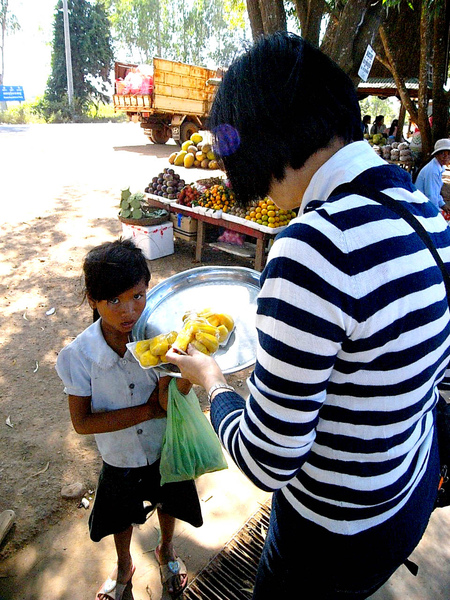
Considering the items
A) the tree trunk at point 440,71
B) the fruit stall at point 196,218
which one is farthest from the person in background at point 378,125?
the fruit stall at point 196,218

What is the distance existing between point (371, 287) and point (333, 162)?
0.33 metres

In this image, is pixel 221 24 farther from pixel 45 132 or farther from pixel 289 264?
pixel 289 264

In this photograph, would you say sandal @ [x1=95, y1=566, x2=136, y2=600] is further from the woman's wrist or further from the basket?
the basket

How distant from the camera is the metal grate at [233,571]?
7.08ft

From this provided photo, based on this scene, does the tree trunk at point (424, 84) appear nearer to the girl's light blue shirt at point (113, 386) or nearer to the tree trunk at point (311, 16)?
the tree trunk at point (311, 16)

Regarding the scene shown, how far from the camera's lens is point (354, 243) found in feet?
2.60

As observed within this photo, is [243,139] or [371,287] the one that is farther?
[243,139]

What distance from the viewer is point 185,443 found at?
1.78m

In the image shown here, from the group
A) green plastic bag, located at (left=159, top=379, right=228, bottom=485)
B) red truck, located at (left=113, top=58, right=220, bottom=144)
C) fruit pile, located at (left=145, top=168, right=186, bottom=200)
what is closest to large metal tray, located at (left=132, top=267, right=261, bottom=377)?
green plastic bag, located at (left=159, top=379, right=228, bottom=485)

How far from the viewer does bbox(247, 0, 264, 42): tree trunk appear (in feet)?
17.2

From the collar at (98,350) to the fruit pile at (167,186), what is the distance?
207 inches

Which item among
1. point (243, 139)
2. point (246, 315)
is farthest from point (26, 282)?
point (243, 139)

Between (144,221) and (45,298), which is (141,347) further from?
(144,221)

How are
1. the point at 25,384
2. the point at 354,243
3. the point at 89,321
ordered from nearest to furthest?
the point at 354,243 < the point at 25,384 < the point at 89,321
